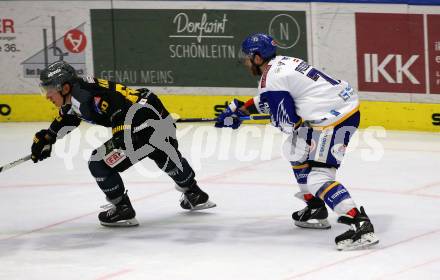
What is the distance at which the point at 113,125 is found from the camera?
724 centimetres

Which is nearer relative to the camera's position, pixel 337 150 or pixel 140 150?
pixel 337 150

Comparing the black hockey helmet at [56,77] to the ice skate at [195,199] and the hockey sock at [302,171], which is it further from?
the hockey sock at [302,171]

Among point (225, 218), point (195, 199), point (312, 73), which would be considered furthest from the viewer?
point (195, 199)

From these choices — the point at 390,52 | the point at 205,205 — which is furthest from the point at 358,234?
the point at 390,52

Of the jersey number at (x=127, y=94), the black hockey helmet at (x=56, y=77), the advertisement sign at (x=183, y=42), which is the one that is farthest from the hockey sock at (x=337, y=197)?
the advertisement sign at (x=183, y=42)

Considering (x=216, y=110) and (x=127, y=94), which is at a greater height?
(x=127, y=94)

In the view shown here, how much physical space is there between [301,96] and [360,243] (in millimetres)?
988

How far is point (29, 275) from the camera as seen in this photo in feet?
20.7

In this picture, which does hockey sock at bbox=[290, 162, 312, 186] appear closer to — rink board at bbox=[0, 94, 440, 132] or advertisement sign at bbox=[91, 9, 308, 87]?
rink board at bbox=[0, 94, 440, 132]

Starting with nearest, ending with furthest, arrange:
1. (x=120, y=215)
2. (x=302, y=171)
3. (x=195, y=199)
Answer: (x=302, y=171) < (x=120, y=215) < (x=195, y=199)

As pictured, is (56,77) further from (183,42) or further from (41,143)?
(183,42)

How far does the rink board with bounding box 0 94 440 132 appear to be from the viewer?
10352 millimetres

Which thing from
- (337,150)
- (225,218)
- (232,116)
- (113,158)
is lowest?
(225,218)

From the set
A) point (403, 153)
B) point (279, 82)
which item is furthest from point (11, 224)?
point (403, 153)
